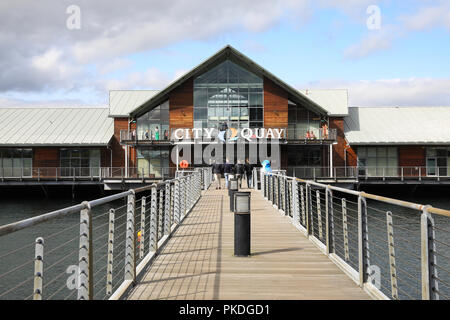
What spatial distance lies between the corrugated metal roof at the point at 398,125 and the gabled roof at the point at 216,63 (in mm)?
4261

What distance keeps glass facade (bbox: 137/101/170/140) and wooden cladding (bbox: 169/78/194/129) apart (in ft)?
2.41

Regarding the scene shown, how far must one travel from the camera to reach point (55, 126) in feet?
135

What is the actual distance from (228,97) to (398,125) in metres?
16.4

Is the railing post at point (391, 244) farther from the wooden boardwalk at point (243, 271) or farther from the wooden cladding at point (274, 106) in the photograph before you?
the wooden cladding at point (274, 106)

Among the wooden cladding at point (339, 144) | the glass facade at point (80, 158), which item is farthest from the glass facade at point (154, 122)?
the wooden cladding at point (339, 144)

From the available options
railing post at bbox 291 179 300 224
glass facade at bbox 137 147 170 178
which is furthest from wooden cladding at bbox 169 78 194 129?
railing post at bbox 291 179 300 224

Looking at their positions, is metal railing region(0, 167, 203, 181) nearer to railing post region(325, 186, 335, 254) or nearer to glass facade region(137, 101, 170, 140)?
glass facade region(137, 101, 170, 140)

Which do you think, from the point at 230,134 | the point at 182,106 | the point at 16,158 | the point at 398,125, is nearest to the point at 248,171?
the point at 230,134

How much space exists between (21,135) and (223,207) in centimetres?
3074

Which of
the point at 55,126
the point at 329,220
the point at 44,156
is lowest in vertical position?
the point at 329,220

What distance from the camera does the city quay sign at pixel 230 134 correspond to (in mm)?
35938

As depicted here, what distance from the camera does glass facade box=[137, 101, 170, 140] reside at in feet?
126

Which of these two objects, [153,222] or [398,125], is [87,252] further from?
[398,125]
